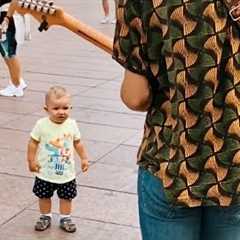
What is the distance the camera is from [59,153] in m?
4.27

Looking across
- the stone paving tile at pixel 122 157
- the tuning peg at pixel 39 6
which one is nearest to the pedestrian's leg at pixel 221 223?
the tuning peg at pixel 39 6

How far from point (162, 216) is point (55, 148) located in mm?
2254

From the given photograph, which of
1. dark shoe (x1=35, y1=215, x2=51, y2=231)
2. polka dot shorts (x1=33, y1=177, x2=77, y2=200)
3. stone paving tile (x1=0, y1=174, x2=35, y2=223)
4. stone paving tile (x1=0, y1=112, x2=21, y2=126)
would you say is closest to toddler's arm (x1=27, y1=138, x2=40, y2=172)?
polka dot shorts (x1=33, y1=177, x2=77, y2=200)

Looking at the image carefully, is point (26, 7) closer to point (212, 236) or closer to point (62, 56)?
point (212, 236)

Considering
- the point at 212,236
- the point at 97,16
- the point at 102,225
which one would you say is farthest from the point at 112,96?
the point at 97,16

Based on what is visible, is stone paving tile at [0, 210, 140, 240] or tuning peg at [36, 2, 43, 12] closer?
tuning peg at [36, 2, 43, 12]

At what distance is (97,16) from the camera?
17.2 metres

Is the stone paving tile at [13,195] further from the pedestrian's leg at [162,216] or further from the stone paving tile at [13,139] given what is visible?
the pedestrian's leg at [162,216]

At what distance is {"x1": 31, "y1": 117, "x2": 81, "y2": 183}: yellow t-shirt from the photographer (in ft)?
14.0

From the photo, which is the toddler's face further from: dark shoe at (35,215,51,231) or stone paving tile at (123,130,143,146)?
stone paving tile at (123,130,143,146)

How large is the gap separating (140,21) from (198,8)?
0.60 ft

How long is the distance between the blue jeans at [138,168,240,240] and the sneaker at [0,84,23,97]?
6.49 metres

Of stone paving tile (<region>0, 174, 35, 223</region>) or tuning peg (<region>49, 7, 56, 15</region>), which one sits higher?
tuning peg (<region>49, 7, 56, 15</region>)

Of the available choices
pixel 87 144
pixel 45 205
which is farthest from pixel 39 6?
pixel 87 144
